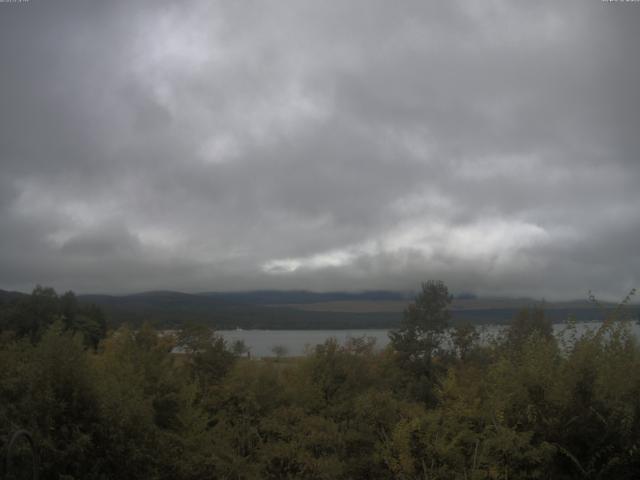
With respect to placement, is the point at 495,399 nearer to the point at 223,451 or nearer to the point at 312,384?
the point at 223,451

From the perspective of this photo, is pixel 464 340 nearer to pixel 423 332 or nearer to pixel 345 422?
pixel 423 332

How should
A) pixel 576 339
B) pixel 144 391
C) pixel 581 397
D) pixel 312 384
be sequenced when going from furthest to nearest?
pixel 312 384 < pixel 144 391 < pixel 576 339 < pixel 581 397

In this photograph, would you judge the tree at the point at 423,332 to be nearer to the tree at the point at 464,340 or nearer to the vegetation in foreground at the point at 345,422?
the tree at the point at 464,340

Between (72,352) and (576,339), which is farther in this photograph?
(576,339)

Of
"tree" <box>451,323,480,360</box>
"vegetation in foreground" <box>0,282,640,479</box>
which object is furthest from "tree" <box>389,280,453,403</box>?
"vegetation in foreground" <box>0,282,640,479</box>

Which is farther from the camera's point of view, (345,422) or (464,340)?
(464,340)

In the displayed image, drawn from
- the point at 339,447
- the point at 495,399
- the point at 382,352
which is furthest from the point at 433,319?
the point at 495,399

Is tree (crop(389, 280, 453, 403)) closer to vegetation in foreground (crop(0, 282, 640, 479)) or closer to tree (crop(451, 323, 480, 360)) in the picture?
tree (crop(451, 323, 480, 360))

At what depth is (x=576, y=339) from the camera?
10.0 meters

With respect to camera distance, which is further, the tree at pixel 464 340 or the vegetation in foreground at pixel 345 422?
the tree at pixel 464 340

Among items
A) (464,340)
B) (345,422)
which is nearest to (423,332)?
(464,340)

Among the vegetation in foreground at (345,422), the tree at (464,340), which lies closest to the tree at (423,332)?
the tree at (464,340)

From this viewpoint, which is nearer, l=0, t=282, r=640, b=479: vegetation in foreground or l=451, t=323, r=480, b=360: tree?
l=0, t=282, r=640, b=479: vegetation in foreground

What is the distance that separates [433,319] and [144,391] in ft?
70.7
